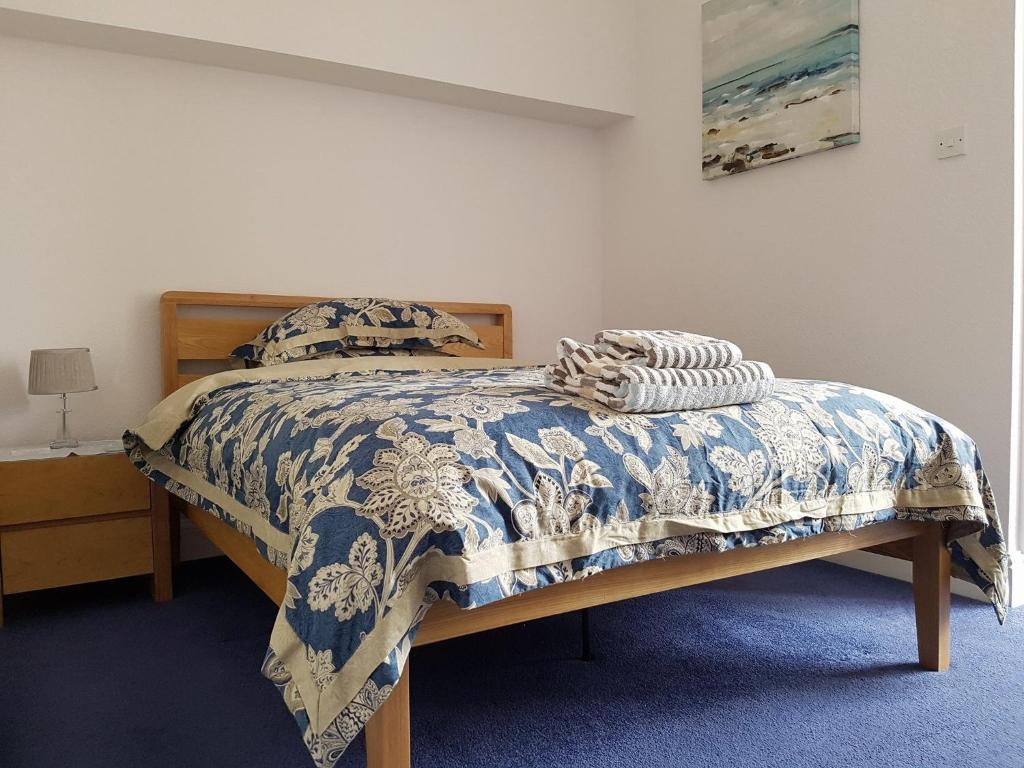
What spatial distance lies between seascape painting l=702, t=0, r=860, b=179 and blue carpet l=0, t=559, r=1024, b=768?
67.8 inches

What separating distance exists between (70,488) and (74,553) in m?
0.20

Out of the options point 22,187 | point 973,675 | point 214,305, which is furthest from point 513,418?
point 22,187

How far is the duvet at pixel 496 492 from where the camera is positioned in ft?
3.51

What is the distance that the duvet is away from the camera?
107 cm

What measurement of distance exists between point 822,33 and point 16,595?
3.47 meters

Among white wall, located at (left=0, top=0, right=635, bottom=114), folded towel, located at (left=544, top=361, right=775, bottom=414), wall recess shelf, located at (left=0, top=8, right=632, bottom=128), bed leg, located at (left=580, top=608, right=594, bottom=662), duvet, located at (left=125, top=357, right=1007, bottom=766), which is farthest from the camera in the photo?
white wall, located at (left=0, top=0, right=635, bottom=114)

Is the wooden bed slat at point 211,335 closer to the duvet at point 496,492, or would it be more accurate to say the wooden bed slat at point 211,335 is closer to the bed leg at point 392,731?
the duvet at point 496,492

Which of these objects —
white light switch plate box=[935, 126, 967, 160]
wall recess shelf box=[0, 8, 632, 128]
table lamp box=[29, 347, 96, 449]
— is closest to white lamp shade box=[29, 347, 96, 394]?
table lamp box=[29, 347, 96, 449]

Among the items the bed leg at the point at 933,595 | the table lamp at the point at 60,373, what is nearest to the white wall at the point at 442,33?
the table lamp at the point at 60,373

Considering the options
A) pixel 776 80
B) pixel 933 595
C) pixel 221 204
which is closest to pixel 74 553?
pixel 221 204

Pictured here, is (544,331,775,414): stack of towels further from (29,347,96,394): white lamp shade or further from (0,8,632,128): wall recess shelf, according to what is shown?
(0,8,632,128): wall recess shelf

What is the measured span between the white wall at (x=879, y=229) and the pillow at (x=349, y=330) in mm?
1242

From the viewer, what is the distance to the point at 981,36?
2389 mm

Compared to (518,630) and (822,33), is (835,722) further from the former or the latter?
(822,33)
